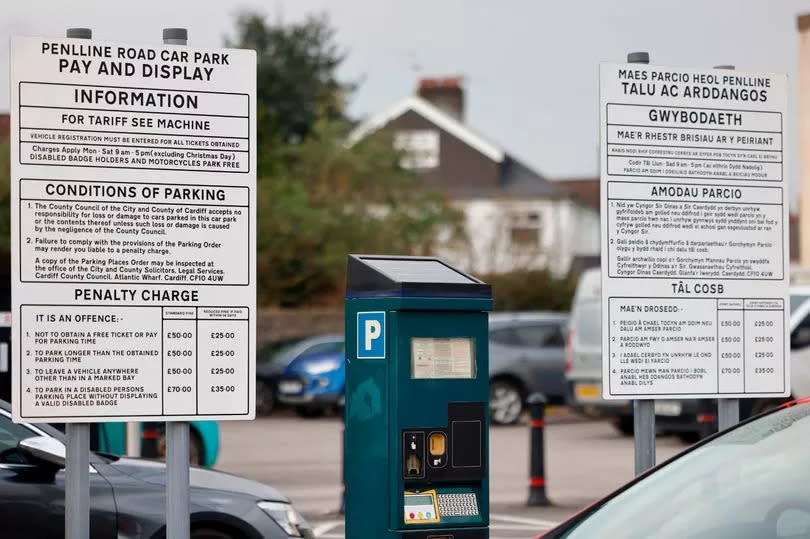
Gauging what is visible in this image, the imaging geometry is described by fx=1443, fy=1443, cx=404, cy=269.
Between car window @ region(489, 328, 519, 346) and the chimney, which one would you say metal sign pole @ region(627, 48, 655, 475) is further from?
the chimney

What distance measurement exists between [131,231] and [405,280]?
127 centimetres

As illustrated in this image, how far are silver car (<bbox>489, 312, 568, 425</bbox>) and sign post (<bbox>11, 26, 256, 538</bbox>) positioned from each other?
17.6 m

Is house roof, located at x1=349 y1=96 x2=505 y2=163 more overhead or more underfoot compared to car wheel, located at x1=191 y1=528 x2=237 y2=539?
more overhead

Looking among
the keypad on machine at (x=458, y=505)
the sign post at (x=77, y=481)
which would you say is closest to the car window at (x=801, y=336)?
the keypad on machine at (x=458, y=505)

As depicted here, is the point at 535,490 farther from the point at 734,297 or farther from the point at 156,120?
the point at 156,120

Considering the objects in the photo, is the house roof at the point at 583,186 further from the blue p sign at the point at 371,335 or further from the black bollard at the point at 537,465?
the blue p sign at the point at 371,335

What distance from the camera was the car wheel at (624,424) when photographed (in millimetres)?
21000

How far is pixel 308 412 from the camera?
87.7 feet

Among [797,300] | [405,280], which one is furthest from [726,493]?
[797,300]

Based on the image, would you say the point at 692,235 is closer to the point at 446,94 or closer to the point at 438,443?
the point at 438,443

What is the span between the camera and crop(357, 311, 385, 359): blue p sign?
6.47 m

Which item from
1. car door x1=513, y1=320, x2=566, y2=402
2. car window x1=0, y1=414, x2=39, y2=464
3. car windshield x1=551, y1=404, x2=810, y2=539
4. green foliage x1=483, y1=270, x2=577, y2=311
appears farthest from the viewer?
green foliage x1=483, y1=270, x2=577, y2=311

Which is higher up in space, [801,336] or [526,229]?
[526,229]

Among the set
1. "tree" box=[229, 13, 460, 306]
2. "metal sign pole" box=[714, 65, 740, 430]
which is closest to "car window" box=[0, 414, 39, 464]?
"metal sign pole" box=[714, 65, 740, 430]
